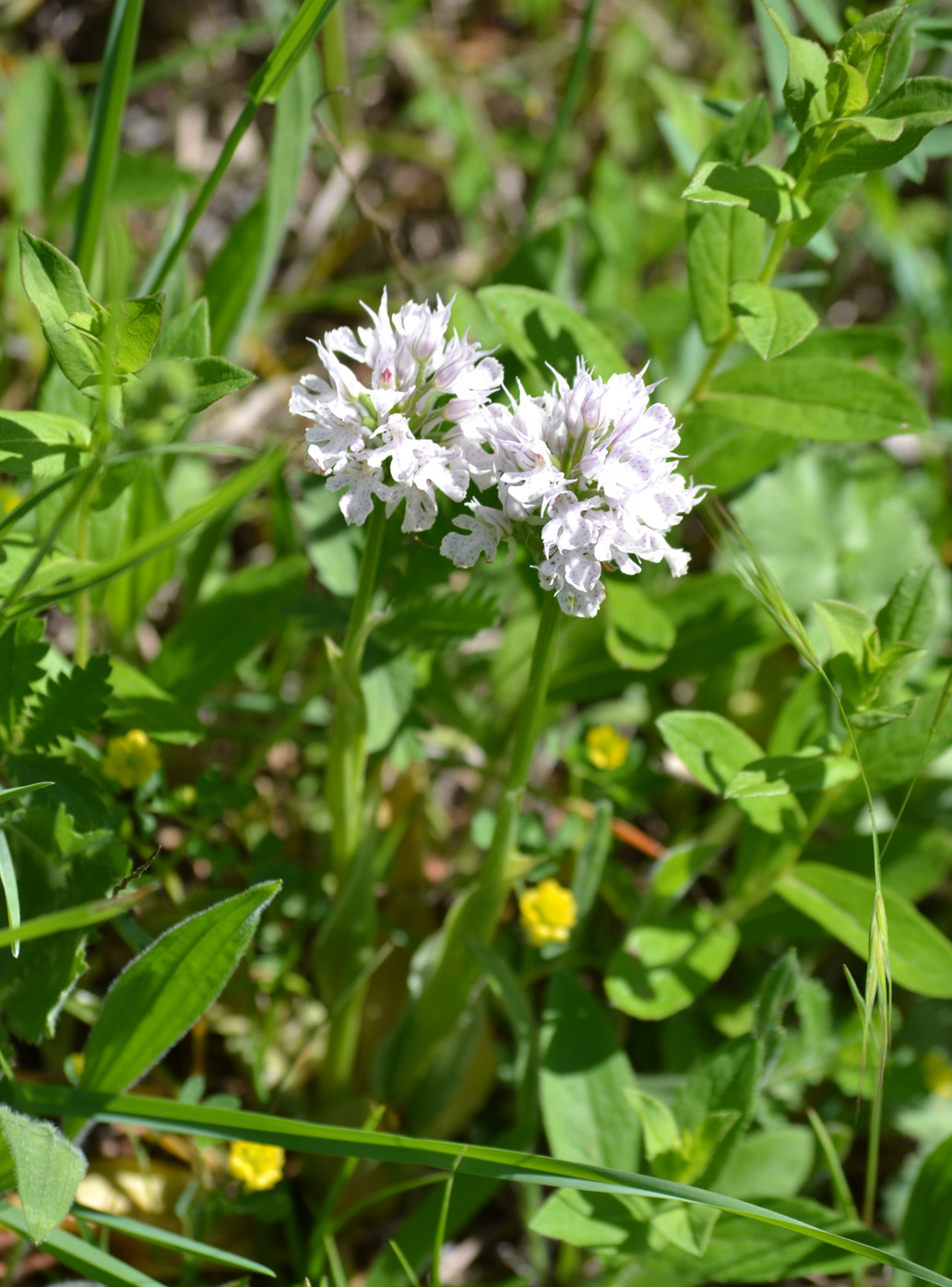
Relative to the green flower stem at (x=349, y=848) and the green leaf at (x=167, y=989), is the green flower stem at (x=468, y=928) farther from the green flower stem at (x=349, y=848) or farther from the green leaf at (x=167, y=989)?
the green leaf at (x=167, y=989)

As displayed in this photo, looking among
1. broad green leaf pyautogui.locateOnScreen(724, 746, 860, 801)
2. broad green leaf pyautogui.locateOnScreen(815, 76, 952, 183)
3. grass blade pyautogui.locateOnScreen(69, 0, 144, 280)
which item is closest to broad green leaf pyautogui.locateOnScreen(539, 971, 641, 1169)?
broad green leaf pyautogui.locateOnScreen(724, 746, 860, 801)

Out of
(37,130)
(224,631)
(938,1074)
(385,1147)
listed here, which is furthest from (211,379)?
(938,1074)

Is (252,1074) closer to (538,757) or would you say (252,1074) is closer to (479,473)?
(538,757)

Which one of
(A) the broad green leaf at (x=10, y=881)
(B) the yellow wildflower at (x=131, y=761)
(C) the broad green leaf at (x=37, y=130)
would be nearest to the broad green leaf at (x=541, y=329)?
(B) the yellow wildflower at (x=131, y=761)

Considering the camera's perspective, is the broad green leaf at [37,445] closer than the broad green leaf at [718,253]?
Yes

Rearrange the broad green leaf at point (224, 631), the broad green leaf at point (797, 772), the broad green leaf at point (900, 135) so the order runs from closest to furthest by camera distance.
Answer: the broad green leaf at point (900, 135) → the broad green leaf at point (797, 772) → the broad green leaf at point (224, 631)

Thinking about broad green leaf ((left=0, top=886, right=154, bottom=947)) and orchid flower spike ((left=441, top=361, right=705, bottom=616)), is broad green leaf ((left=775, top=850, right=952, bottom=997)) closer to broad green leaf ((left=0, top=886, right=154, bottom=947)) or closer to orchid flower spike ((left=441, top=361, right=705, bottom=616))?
orchid flower spike ((left=441, top=361, right=705, bottom=616))
